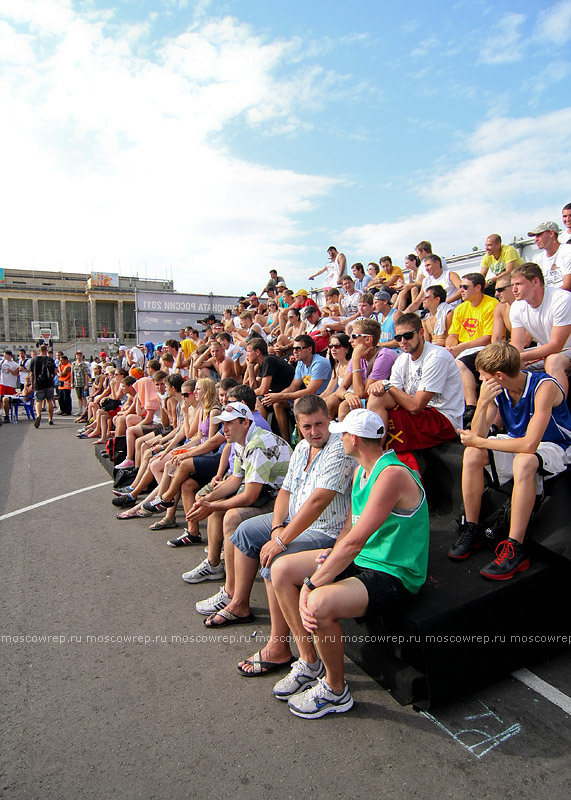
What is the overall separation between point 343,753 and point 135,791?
0.95 m

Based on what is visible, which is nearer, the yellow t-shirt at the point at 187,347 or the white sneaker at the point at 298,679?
the white sneaker at the point at 298,679

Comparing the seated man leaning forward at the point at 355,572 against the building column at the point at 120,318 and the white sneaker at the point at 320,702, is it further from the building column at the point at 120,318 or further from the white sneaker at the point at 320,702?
the building column at the point at 120,318

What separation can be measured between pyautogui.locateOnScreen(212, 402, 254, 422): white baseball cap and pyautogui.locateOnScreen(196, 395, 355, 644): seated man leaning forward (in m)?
0.83

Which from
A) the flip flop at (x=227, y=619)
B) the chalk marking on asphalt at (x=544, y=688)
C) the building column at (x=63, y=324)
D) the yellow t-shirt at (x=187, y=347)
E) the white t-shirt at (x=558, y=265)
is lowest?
the flip flop at (x=227, y=619)

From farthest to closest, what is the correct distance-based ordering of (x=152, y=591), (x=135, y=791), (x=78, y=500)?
1. (x=78, y=500)
2. (x=152, y=591)
3. (x=135, y=791)

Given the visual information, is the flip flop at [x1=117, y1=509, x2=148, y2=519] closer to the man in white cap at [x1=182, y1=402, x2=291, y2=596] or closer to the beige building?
the man in white cap at [x1=182, y1=402, x2=291, y2=596]

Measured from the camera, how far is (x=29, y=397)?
17.0m

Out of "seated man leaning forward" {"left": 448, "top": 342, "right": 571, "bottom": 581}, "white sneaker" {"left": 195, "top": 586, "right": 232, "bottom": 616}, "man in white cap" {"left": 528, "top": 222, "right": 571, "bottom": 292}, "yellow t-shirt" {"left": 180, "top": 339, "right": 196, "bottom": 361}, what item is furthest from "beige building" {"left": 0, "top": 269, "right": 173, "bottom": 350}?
"seated man leaning forward" {"left": 448, "top": 342, "right": 571, "bottom": 581}

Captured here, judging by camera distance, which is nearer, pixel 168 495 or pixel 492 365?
pixel 492 365

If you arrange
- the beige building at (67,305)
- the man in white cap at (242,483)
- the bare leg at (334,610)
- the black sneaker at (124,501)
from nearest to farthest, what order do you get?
1. the bare leg at (334,610)
2. the man in white cap at (242,483)
3. the black sneaker at (124,501)
4. the beige building at (67,305)

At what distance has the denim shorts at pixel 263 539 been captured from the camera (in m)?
3.17

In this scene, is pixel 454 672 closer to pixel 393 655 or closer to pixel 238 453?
pixel 393 655

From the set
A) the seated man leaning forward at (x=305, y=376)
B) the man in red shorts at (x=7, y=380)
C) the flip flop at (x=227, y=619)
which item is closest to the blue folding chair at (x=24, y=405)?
the man in red shorts at (x=7, y=380)

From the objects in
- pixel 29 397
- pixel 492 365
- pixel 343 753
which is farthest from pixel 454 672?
pixel 29 397
